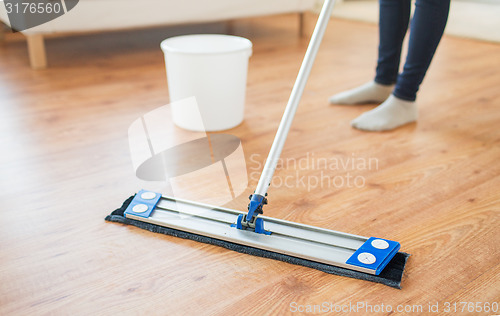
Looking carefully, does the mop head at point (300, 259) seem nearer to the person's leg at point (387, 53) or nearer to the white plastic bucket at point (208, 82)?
the white plastic bucket at point (208, 82)

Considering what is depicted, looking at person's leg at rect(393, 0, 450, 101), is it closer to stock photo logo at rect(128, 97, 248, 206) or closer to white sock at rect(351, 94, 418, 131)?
white sock at rect(351, 94, 418, 131)

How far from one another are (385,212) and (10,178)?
86cm

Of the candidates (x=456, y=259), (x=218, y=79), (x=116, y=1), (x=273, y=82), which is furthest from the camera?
(x=116, y=1)

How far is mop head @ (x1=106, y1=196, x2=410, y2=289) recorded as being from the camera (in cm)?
79

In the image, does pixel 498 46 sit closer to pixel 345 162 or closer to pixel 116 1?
pixel 345 162

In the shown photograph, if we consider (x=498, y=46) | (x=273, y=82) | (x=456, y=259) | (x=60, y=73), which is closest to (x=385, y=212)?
(x=456, y=259)

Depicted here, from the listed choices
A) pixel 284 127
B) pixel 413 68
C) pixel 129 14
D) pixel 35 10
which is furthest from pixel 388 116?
Answer: pixel 35 10

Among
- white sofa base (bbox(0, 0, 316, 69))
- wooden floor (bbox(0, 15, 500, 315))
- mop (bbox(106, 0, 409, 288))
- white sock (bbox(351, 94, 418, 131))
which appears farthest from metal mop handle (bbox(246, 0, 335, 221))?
white sofa base (bbox(0, 0, 316, 69))

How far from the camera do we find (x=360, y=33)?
2857 millimetres

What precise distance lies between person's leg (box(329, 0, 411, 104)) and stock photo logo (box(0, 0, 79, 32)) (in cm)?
115

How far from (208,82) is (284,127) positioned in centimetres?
52

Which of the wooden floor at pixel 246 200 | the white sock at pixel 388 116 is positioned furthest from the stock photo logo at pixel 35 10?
the white sock at pixel 388 116

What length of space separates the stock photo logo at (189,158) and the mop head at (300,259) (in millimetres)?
154

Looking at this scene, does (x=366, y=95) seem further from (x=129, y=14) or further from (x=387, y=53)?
(x=129, y=14)
